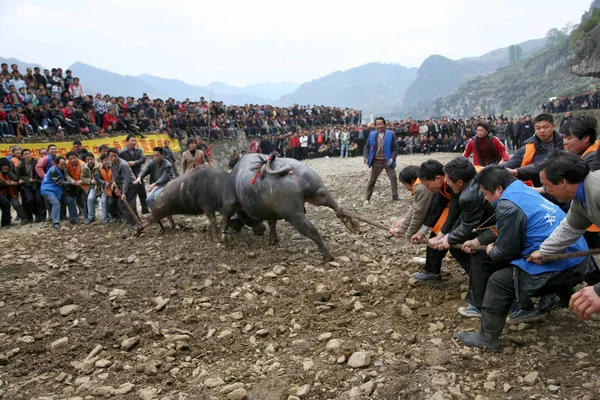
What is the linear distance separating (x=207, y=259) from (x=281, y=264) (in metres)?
1.23

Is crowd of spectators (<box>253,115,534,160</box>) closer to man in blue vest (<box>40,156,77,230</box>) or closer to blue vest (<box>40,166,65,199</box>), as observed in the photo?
man in blue vest (<box>40,156,77,230</box>)

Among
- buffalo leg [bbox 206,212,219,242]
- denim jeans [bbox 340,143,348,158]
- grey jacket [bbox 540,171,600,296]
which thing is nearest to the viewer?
grey jacket [bbox 540,171,600,296]

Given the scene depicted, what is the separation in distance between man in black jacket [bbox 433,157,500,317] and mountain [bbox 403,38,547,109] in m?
159

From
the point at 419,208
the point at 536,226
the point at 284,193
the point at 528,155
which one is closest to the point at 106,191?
the point at 284,193

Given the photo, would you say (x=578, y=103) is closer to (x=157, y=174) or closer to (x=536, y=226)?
(x=157, y=174)

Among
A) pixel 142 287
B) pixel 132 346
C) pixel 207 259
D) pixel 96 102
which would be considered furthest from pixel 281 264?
pixel 96 102

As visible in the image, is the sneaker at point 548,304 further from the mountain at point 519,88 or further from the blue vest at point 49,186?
the mountain at point 519,88

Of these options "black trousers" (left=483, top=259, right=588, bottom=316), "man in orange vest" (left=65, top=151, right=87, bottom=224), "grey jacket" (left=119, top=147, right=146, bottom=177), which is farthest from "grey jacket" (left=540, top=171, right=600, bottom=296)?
"man in orange vest" (left=65, top=151, right=87, bottom=224)

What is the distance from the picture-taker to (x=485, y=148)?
684cm

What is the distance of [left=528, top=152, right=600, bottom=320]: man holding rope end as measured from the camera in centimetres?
250

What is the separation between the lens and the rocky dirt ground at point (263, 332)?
10.8 ft

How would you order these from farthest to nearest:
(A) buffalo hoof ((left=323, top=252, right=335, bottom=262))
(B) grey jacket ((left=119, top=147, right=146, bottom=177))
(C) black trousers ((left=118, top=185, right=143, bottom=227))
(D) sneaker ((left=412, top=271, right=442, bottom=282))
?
(B) grey jacket ((left=119, top=147, right=146, bottom=177))
(C) black trousers ((left=118, top=185, right=143, bottom=227))
(A) buffalo hoof ((left=323, top=252, right=335, bottom=262))
(D) sneaker ((left=412, top=271, right=442, bottom=282))

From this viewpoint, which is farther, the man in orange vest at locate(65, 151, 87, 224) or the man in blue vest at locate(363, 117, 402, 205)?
the man in orange vest at locate(65, 151, 87, 224)

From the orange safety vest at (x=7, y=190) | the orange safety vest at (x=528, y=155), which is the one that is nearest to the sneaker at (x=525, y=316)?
the orange safety vest at (x=528, y=155)
